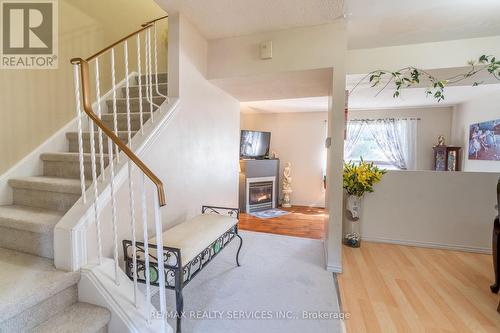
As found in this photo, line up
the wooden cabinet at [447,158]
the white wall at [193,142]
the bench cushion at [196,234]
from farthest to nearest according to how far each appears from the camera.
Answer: the wooden cabinet at [447,158] → the white wall at [193,142] → the bench cushion at [196,234]

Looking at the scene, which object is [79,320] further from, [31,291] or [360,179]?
[360,179]

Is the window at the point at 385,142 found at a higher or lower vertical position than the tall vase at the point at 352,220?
higher

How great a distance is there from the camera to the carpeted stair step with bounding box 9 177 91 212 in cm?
167

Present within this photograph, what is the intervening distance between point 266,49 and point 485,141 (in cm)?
425

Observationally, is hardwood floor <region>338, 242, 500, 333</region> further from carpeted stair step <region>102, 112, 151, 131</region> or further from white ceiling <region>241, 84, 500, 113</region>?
white ceiling <region>241, 84, 500, 113</region>

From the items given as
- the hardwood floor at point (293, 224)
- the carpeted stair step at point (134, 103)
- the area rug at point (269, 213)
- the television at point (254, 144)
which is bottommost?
the area rug at point (269, 213)

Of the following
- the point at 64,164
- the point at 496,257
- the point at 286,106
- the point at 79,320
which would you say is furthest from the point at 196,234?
the point at 286,106

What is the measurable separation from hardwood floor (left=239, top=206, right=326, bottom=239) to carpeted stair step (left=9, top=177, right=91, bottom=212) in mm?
2602

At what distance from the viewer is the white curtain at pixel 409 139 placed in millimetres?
5309

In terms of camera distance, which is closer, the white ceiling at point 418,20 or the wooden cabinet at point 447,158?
the white ceiling at point 418,20

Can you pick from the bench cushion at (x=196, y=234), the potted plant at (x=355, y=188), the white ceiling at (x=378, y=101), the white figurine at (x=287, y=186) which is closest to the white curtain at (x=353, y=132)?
the white ceiling at (x=378, y=101)

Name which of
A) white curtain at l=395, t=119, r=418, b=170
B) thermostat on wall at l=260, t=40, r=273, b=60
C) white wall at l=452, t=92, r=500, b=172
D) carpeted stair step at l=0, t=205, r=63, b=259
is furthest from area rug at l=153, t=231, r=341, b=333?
white curtain at l=395, t=119, r=418, b=170

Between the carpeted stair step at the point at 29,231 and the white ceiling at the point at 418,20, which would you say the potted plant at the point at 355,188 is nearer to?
the white ceiling at the point at 418,20

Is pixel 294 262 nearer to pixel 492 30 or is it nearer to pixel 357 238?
pixel 357 238
